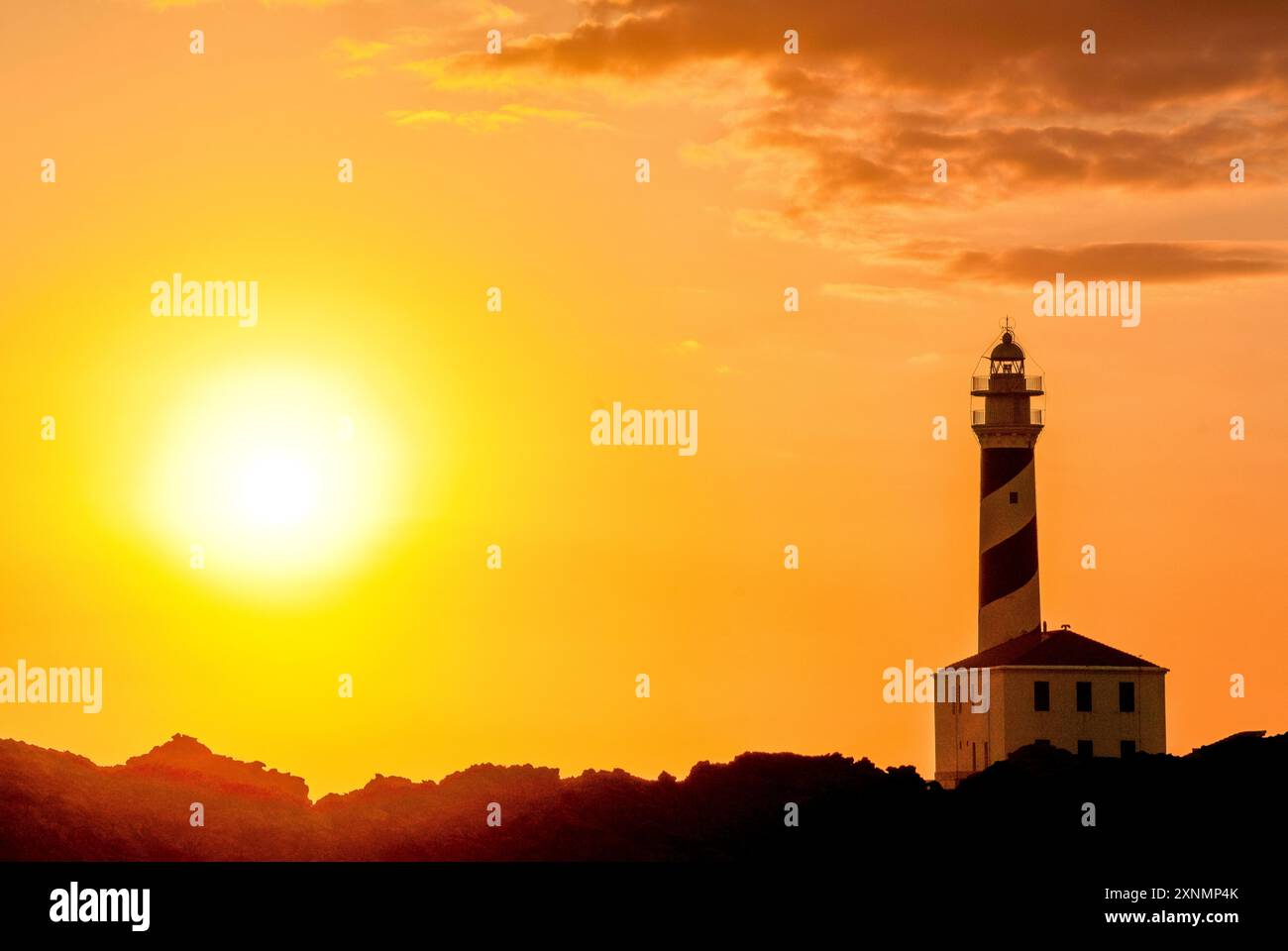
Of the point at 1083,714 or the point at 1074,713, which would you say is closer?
the point at 1074,713

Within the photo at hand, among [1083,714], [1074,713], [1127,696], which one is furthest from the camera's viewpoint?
[1127,696]

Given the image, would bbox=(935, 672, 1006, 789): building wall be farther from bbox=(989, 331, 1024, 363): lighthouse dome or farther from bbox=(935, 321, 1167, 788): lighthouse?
bbox=(989, 331, 1024, 363): lighthouse dome

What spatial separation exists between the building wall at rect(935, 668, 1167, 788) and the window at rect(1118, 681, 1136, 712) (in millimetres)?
122

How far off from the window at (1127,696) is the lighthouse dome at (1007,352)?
14.0m

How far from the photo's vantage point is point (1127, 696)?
3784 inches

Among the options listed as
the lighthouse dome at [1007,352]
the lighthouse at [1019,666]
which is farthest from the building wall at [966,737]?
the lighthouse dome at [1007,352]

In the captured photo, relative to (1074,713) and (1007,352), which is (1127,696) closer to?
(1074,713)

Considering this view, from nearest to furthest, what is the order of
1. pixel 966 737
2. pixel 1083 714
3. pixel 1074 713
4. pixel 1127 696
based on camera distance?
pixel 1074 713
pixel 1083 714
pixel 1127 696
pixel 966 737

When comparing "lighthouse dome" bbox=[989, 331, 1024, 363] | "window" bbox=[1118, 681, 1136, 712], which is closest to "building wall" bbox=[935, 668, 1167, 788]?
"window" bbox=[1118, 681, 1136, 712]

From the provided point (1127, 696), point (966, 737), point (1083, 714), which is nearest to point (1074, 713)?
point (1083, 714)

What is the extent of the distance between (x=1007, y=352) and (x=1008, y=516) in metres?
6.76

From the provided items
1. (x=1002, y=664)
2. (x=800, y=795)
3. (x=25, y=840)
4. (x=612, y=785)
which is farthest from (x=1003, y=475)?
(x=25, y=840)

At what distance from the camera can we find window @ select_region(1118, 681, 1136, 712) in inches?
3780
